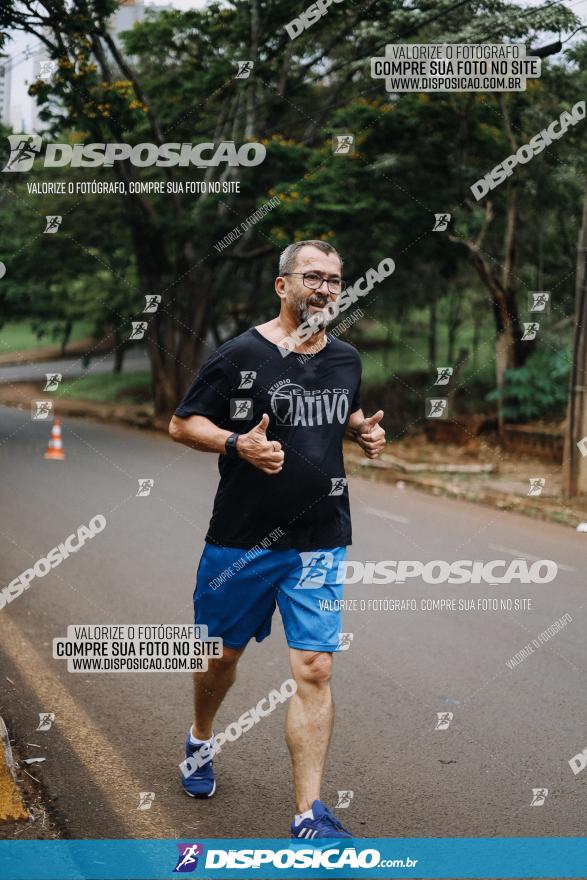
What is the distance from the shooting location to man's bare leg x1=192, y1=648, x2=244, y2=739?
156 inches

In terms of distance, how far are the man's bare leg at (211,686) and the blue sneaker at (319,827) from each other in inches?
26.5

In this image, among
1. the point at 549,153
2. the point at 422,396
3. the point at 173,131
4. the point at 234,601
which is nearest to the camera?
the point at 234,601

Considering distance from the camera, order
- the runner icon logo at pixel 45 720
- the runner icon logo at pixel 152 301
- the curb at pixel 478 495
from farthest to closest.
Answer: the runner icon logo at pixel 152 301 → the curb at pixel 478 495 → the runner icon logo at pixel 45 720

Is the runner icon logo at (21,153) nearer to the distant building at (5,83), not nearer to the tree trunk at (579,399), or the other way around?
the distant building at (5,83)

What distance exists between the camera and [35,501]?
445 inches

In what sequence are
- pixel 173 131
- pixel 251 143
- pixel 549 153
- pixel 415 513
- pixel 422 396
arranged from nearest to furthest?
pixel 415 513
pixel 549 153
pixel 251 143
pixel 173 131
pixel 422 396

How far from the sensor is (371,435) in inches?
154

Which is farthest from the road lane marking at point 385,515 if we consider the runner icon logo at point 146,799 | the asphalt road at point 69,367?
the asphalt road at point 69,367

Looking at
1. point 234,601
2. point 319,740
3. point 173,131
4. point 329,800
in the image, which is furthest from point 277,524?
point 173,131

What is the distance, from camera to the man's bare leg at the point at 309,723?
138 inches

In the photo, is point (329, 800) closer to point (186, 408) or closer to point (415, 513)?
point (186, 408)

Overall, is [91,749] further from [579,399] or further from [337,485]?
[579,399]

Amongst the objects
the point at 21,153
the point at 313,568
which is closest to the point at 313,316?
the point at 313,568

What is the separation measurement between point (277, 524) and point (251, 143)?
15.0m
